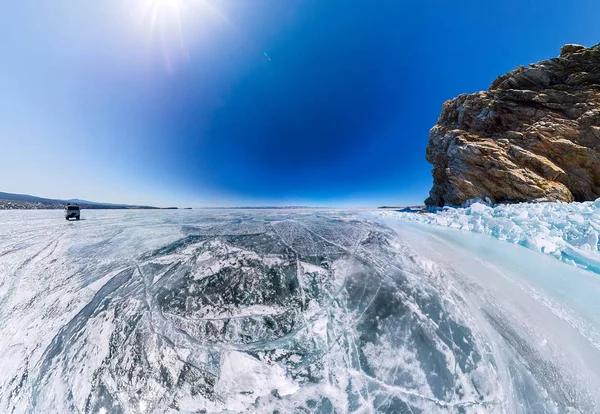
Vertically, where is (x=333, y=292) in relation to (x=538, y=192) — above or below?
below

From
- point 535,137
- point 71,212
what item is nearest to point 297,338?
point 71,212

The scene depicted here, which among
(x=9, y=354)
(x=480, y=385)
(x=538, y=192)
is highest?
(x=538, y=192)

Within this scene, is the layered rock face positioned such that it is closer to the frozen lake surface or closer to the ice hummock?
the ice hummock

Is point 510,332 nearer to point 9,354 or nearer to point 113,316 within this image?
point 113,316

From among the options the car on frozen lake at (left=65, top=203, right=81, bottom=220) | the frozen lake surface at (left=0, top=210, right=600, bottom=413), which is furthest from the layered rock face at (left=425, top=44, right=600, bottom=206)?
the car on frozen lake at (left=65, top=203, right=81, bottom=220)

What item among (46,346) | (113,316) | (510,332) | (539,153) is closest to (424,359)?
(510,332)

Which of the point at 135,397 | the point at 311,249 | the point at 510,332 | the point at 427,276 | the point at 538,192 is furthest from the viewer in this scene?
the point at 538,192

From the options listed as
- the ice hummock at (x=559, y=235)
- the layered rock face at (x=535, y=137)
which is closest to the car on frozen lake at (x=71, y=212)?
the ice hummock at (x=559, y=235)

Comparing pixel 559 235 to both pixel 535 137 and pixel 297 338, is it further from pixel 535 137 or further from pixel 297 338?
pixel 535 137
